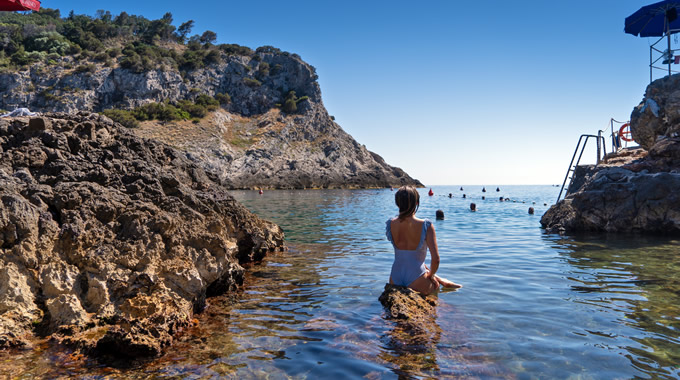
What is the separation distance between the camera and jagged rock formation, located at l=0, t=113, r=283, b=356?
4.48 m

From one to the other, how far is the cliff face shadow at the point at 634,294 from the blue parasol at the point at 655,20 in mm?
14025

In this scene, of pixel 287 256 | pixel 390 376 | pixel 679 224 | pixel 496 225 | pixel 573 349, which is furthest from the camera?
pixel 496 225

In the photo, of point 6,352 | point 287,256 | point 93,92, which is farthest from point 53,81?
point 6,352

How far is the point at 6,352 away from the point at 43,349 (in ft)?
1.00

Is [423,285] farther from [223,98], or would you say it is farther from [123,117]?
[223,98]

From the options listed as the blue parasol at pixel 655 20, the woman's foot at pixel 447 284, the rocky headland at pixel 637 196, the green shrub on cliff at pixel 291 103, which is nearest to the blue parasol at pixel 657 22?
the blue parasol at pixel 655 20

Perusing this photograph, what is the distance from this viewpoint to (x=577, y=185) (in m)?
19.7

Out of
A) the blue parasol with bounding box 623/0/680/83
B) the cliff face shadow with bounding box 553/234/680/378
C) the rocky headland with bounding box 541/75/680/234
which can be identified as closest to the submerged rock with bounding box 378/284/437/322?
the cliff face shadow with bounding box 553/234/680/378

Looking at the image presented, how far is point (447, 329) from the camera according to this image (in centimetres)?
495

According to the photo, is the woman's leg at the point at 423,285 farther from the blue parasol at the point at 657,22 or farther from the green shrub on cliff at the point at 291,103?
the green shrub on cliff at the point at 291,103

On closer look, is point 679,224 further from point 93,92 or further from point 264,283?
point 93,92

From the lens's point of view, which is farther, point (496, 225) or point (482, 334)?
point (496, 225)

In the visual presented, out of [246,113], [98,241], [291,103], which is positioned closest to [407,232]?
[98,241]

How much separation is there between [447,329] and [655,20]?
83.3 ft
